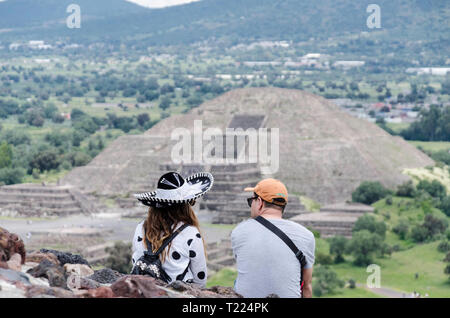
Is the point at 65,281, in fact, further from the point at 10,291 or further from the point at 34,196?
the point at 34,196

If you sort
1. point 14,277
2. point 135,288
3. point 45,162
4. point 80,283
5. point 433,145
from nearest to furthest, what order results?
point 135,288
point 14,277
point 80,283
point 45,162
point 433,145

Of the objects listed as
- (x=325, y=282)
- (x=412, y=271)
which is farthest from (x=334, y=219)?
(x=325, y=282)

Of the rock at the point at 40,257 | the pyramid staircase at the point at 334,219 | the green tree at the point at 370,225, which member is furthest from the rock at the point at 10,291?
the pyramid staircase at the point at 334,219

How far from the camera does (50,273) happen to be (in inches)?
500

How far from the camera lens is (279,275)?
476 inches

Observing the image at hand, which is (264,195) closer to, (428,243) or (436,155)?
(428,243)

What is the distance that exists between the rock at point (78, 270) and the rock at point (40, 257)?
0.53ft

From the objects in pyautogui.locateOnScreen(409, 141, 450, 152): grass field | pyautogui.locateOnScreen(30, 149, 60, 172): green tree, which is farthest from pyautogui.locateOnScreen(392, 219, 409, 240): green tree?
pyautogui.locateOnScreen(409, 141, 450, 152): grass field

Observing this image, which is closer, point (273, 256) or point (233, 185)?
point (273, 256)

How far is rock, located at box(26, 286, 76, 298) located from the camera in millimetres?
10891

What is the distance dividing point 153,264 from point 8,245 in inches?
65.5

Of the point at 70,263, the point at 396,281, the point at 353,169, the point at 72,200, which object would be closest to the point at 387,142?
the point at 353,169

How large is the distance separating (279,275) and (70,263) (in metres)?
3.30
